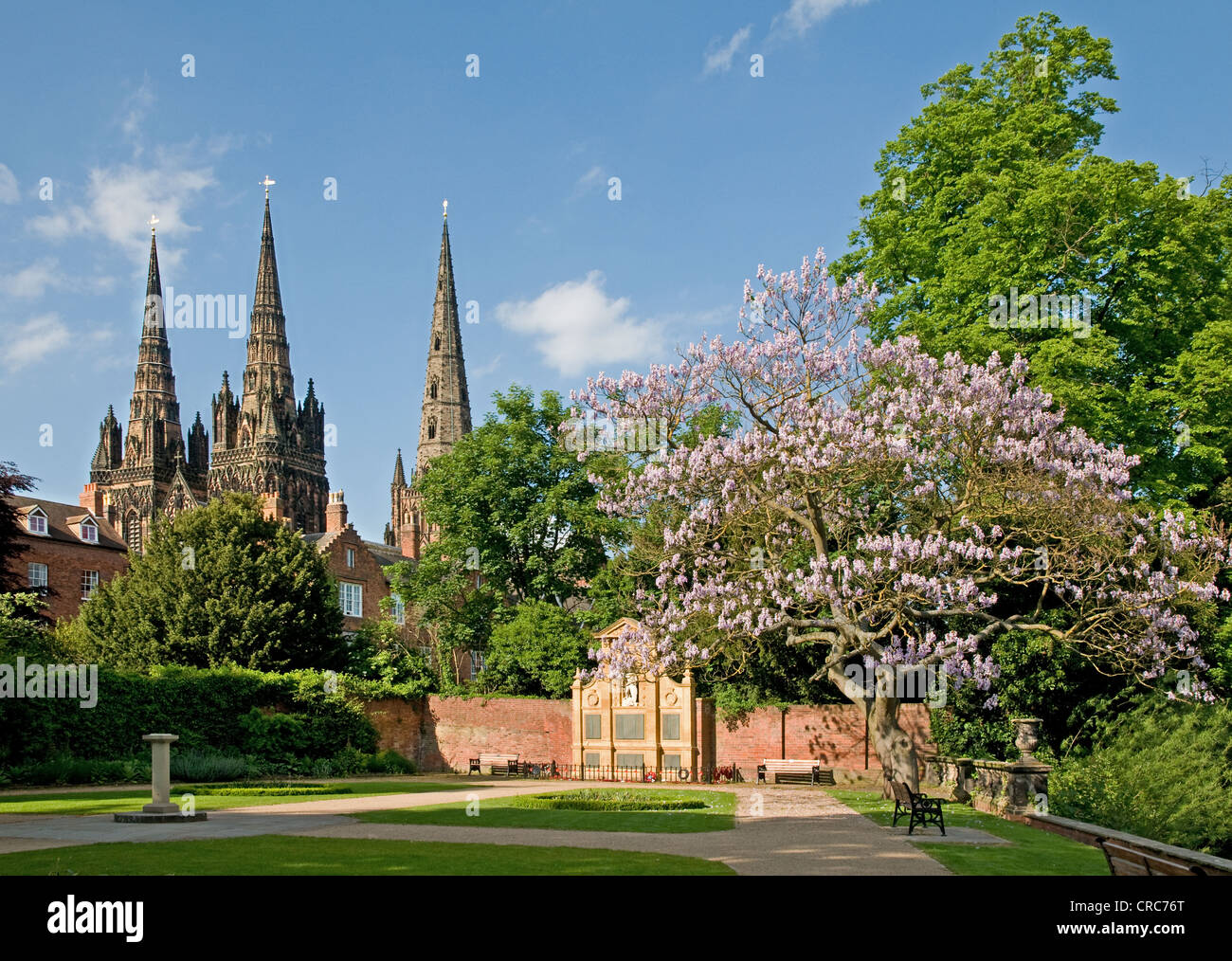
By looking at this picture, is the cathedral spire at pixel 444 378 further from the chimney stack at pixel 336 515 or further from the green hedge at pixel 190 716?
the green hedge at pixel 190 716

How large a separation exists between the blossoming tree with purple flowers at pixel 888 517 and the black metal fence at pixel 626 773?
767 centimetres

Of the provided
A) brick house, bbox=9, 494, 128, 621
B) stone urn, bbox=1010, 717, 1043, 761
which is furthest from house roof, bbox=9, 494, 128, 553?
stone urn, bbox=1010, 717, 1043, 761

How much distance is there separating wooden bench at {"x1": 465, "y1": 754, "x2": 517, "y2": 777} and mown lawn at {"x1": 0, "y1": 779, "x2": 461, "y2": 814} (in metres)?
8.85

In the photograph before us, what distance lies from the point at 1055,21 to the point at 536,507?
2307 centimetres

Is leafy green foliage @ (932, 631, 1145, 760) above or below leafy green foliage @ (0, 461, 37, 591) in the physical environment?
below

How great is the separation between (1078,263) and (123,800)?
86.0 ft

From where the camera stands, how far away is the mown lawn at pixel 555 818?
18281mm

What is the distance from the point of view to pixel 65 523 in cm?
6222

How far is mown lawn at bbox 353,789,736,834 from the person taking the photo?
1828 cm

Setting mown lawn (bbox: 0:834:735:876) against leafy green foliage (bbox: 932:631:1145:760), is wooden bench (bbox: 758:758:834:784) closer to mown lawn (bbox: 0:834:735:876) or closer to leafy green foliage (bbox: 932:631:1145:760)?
leafy green foliage (bbox: 932:631:1145:760)

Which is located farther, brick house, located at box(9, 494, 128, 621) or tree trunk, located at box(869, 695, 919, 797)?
brick house, located at box(9, 494, 128, 621)

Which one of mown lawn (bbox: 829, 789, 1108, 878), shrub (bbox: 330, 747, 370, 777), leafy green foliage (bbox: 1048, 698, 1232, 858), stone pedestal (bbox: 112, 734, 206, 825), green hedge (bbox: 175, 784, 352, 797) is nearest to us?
mown lawn (bbox: 829, 789, 1108, 878)

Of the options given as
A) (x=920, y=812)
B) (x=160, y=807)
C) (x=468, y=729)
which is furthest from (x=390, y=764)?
(x=920, y=812)
